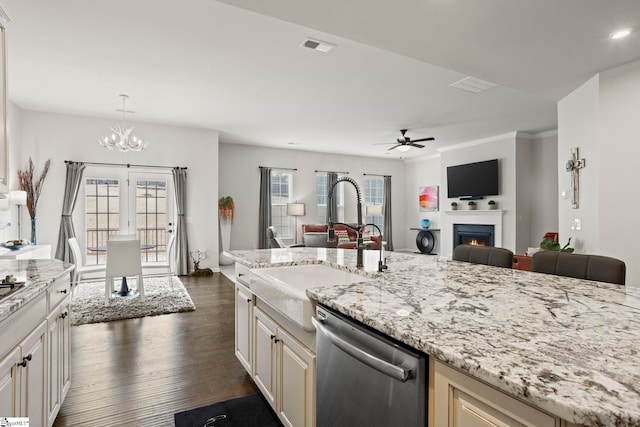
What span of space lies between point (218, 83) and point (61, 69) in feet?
5.72

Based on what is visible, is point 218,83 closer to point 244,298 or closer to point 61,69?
point 61,69

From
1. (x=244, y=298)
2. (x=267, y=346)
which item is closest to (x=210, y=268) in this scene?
(x=244, y=298)

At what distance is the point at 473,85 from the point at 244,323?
4.01m

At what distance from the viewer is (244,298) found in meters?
2.44

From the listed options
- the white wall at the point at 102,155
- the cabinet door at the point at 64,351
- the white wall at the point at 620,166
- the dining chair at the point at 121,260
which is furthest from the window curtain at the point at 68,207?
the white wall at the point at 620,166

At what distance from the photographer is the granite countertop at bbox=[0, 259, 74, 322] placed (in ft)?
4.23

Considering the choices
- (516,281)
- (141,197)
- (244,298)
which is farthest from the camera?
(141,197)

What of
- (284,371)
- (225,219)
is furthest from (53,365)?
(225,219)

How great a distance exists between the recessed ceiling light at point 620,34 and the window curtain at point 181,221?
633cm

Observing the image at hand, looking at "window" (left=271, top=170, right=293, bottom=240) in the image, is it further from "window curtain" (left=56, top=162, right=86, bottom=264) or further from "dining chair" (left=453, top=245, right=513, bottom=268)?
"dining chair" (left=453, top=245, right=513, bottom=268)

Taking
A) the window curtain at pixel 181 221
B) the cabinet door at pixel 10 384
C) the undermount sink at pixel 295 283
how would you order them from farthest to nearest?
the window curtain at pixel 181 221, the undermount sink at pixel 295 283, the cabinet door at pixel 10 384

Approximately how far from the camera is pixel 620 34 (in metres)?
2.57

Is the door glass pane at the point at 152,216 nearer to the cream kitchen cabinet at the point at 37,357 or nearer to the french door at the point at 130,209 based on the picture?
the french door at the point at 130,209

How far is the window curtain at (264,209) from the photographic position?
8.38 meters
